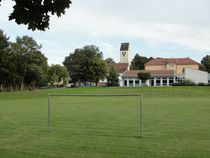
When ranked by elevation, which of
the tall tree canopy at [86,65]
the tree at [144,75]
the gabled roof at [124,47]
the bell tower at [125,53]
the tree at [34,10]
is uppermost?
the gabled roof at [124,47]

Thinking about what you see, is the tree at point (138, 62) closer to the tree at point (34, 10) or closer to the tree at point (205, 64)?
the tree at point (205, 64)

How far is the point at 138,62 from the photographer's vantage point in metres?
149

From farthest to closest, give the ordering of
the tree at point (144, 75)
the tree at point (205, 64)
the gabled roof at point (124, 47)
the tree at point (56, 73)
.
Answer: the gabled roof at point (124, 47) < the tree at point (205, 64) < the tree at point (56, 73) < the tree at point (144, 75)

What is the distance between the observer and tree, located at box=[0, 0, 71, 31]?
239 inches

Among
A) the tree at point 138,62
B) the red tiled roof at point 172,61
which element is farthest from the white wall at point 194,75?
the tree at point 138,62

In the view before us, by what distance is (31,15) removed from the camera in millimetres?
6172

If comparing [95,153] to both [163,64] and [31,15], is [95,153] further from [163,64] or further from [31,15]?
[163,64]

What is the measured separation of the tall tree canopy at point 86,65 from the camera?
10644 centimetres

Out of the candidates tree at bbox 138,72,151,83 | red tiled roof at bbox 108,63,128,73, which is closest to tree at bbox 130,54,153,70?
red tiled roof at bbox 108,63,128,73

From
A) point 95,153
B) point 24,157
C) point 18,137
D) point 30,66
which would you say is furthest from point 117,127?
point 30,66

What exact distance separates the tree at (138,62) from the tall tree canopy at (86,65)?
26.5 meters

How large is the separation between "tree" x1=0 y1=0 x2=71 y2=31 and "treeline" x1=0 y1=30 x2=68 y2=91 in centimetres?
7328

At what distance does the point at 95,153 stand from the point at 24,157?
75.2 inches

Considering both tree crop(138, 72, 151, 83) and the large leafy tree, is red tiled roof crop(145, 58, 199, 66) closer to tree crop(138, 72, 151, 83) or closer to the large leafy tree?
tree crop(138, 72, 151, 83)
